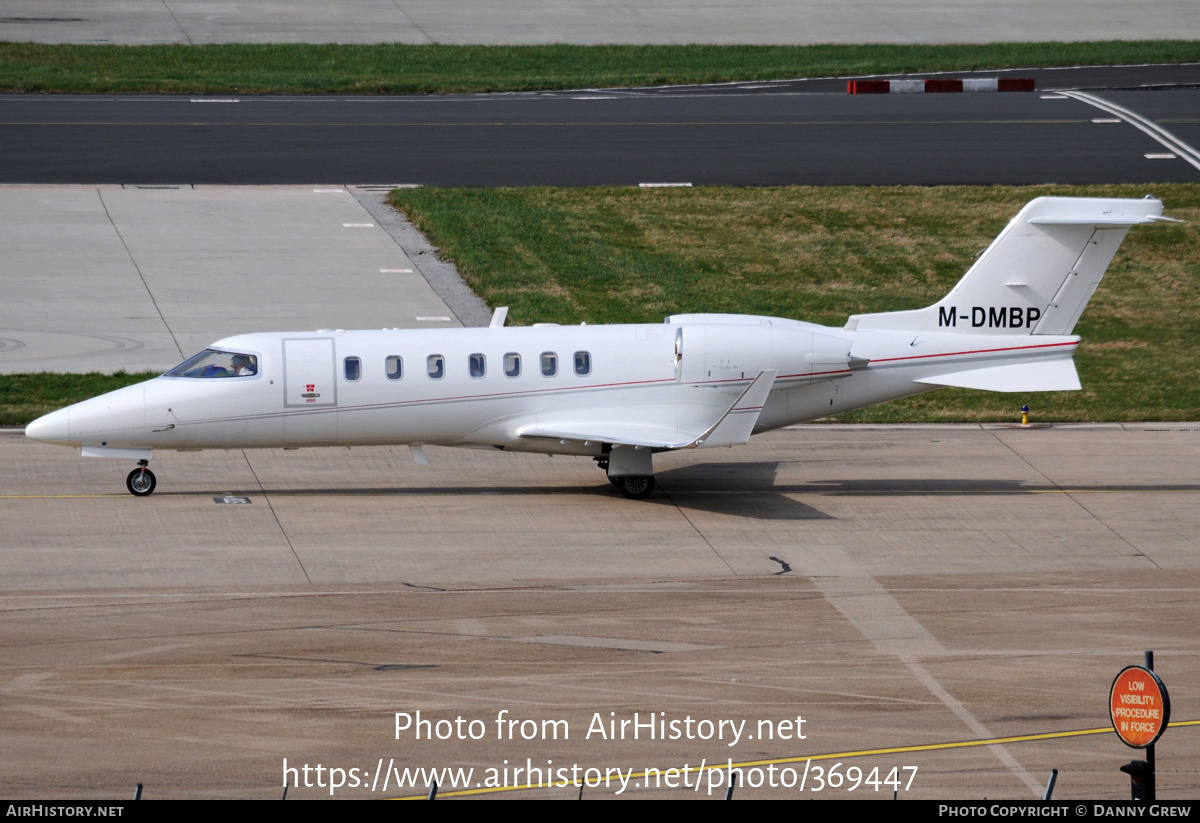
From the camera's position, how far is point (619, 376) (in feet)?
78.2

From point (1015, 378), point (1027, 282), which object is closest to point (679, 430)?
point (1015, 378)

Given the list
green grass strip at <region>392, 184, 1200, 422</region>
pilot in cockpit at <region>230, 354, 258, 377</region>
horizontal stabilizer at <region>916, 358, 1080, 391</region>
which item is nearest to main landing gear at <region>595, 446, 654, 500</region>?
horizontal stabilizer at <region>916, 358, 1080, 391</region>

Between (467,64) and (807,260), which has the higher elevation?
(467,64)

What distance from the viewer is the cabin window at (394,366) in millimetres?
23438

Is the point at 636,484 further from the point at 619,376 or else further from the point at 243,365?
the point at 243,365

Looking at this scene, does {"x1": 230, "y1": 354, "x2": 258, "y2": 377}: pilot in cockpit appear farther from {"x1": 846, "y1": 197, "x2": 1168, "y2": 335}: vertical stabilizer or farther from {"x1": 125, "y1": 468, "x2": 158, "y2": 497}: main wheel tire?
{"x1": 846, "y1": 197, "x2": 1168, "y2": 335}: vertical stabilizer

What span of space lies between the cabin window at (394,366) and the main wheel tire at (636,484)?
141 inches

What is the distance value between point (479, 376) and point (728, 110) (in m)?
26.7

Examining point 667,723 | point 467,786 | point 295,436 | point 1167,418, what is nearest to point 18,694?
point 467,786

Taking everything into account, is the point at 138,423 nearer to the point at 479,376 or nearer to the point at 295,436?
the point at 295,436

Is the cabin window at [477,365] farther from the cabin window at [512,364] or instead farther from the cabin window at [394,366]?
the cabin window at [394,366]

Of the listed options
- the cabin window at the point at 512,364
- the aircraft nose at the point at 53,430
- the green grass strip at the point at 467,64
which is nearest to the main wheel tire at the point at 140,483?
the aircraft nose at the point at 53,430

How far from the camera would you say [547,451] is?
2403 cm

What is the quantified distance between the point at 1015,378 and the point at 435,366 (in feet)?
29.3
